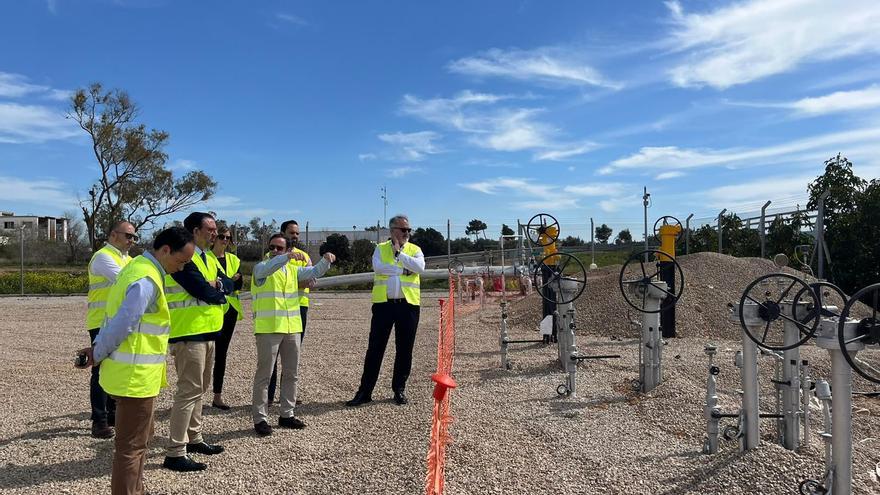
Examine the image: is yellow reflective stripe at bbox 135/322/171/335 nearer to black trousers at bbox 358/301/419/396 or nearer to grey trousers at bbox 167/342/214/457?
grey trousers at bbox 167/342/214/457

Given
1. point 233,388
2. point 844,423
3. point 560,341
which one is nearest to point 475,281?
point 560,341

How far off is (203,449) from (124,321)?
178 cm

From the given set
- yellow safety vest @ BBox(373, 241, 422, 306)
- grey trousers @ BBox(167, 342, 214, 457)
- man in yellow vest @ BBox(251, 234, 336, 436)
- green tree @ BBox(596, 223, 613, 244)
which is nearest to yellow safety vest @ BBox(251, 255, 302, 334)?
A: man in yellow vest @ BBox(251, 234, 336, 436)

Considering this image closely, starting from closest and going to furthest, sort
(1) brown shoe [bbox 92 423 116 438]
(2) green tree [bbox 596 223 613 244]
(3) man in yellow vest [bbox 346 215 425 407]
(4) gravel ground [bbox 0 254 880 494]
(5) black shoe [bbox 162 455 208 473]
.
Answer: (4) gravel ground [bbox 0 254 880 494] < (5) black shoe [bbox 162 455 208 473] < (1) brown shoe [bbox 92 423 116 438] < (3) man in yellow vest [bbox 346 215 425 407] < (2) green tree [bbox 596 223 613 244]

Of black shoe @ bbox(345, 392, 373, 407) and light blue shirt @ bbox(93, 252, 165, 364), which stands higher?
light blue shirt @ bbox(93, 252, 165, 364)

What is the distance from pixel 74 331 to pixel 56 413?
26.2ft

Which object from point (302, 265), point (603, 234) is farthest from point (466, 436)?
point (603, 234)

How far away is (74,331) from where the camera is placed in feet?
42.2

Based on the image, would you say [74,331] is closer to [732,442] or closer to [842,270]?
[732,442]

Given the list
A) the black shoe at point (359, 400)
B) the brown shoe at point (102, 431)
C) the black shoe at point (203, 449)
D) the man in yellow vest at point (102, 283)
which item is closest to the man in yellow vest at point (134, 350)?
the black shoe at point (203, 449)

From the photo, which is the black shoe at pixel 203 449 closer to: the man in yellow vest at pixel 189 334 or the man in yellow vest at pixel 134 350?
the man in yellow vest at pixel 189 334

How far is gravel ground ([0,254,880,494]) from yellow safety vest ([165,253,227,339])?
1.00 metres

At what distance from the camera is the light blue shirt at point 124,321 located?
332 centimetres

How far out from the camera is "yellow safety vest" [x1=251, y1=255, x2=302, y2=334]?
518cm
